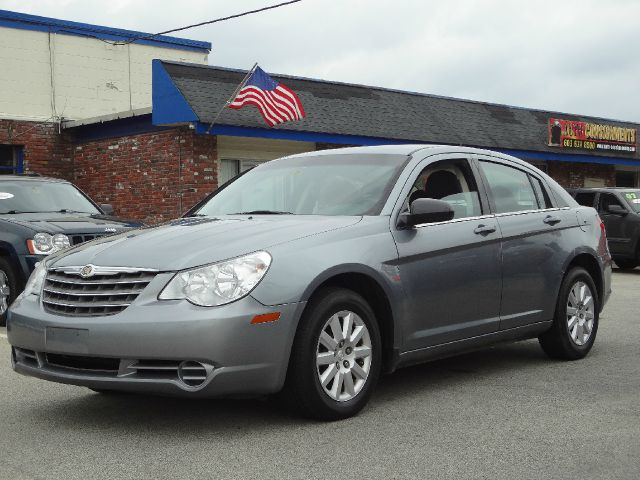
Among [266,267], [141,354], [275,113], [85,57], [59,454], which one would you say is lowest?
[59,454]

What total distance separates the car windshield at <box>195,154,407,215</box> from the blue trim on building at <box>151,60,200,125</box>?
11.0 meters

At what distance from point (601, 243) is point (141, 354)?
4.50 metres

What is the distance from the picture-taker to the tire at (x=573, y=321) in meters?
7.21

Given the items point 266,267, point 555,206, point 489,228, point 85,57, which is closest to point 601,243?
point 555,206

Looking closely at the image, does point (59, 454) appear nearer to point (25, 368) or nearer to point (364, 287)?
point (25, 368)

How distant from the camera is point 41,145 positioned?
22203 millimetres

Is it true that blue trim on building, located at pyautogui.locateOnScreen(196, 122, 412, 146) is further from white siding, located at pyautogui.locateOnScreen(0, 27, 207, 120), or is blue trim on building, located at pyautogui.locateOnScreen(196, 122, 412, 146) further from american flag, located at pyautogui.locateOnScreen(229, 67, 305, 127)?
white siding, located at pyautogui.locateOnScreen(0, 27, 207, 120)

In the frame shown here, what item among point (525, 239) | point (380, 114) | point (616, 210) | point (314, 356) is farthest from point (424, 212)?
point (380, 114)

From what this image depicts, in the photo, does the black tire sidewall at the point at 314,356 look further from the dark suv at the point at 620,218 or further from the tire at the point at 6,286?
the dark suv at the point at 620,218

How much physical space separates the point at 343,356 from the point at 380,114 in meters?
17.0

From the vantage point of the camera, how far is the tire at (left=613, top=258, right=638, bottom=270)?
742 inches

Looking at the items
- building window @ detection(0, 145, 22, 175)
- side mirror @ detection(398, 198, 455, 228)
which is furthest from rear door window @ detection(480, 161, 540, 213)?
building window @ detection(0, 145, 22, 175)

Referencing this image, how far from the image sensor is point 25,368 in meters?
5.39

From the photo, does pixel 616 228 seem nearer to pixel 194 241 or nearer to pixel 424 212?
pixel 424 212
